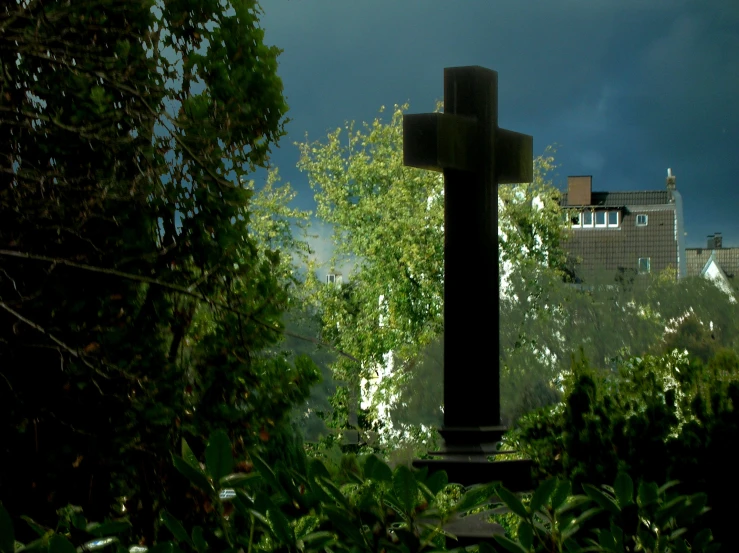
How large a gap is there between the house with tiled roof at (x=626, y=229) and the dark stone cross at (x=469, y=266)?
77.4 ft

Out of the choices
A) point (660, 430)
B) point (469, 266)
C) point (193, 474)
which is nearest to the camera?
point (193, 474)

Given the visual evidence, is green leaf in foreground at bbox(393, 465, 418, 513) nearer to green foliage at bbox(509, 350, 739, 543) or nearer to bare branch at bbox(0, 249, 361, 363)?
bare branch at bbox(0, 249, 361, 363)

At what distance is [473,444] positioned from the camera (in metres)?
3.49

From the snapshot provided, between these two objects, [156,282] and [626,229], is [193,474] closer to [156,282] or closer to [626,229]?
[156,282]

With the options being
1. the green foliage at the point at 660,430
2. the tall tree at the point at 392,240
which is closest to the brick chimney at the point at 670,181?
the tall tree at the point at 392,240

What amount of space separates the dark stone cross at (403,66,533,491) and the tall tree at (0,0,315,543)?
0.62 m

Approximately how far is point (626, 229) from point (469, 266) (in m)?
39.2

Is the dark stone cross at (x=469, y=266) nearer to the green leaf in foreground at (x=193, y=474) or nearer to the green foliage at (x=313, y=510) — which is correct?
the green foliage at (x=313, y=510)

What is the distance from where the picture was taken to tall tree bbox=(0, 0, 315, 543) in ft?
10.4

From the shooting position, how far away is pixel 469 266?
364cm

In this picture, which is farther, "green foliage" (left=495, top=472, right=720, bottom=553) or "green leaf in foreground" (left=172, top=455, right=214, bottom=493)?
"green foliage" (left=495, top=472, right=720, bottom=553)

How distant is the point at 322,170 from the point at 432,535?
87.6ft

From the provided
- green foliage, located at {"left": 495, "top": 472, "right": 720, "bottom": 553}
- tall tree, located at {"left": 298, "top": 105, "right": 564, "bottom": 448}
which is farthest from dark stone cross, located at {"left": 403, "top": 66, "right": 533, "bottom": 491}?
tall tree, located at {"left": 298, "top": 105, "right": 564, "bottom": 448}

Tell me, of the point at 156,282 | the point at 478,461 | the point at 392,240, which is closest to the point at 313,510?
the point at 156,282
